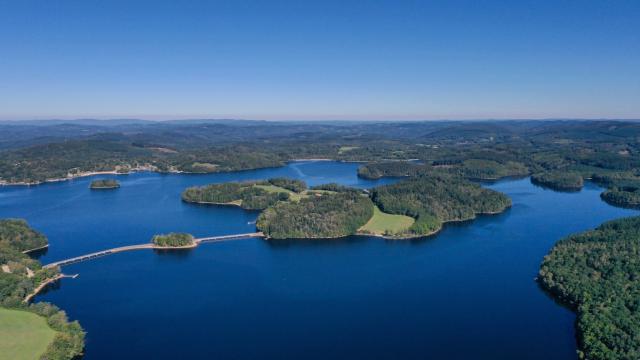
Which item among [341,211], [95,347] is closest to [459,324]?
[95,347]

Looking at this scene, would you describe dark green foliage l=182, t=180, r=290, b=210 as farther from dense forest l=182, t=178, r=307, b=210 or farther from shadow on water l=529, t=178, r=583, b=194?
shadow on water l=529, t=178, r=583, b=194

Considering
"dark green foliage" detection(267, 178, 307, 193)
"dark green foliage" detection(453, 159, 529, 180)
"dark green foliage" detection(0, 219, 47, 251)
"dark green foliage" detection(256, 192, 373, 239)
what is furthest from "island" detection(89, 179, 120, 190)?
"dark green foliage" detection(453, 159, 529, 180)

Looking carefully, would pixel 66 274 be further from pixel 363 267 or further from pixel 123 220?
pixel 363 267

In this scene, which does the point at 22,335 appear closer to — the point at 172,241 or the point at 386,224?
the point at 172,241

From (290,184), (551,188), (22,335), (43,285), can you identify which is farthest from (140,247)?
(551,188)

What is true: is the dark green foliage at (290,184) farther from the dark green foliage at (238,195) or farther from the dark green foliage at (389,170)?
the dark green foliage at (389,170)
